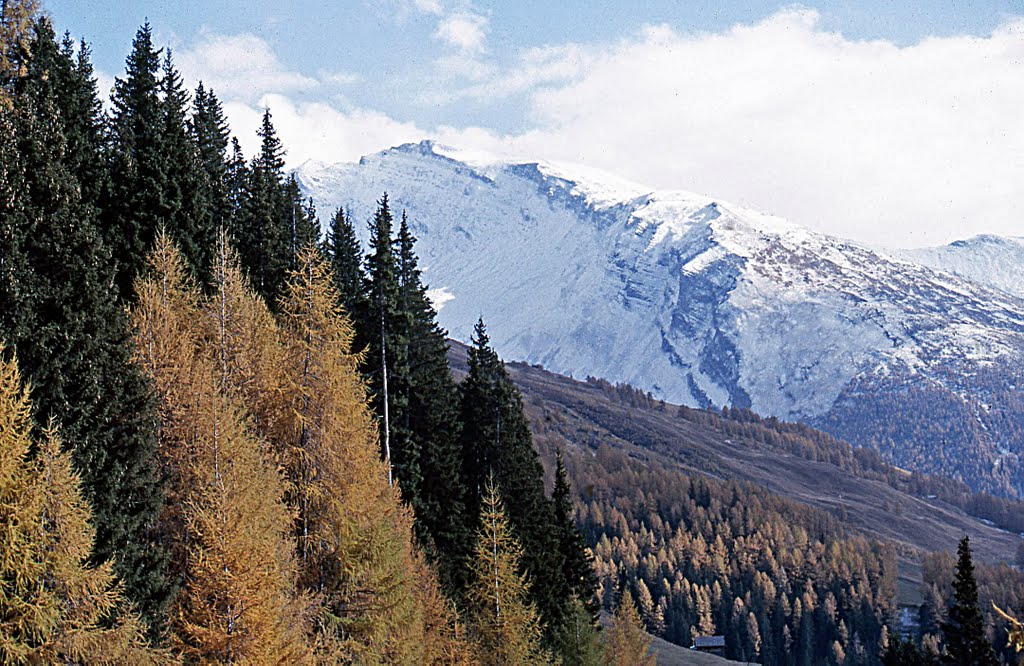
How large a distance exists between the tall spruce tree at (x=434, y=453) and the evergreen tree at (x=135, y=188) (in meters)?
15.7

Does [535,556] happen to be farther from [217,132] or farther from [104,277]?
[104,277]

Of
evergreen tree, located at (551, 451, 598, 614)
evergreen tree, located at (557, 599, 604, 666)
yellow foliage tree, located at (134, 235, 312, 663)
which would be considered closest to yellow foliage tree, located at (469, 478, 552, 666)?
evergreen tree, located at (557, 599, 604, 666)

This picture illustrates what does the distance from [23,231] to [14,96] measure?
8.01m

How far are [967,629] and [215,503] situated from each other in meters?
53.7

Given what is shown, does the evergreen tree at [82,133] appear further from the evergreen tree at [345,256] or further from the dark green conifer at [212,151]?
the evergreen tree at [345,256]

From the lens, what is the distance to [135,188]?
137 ft

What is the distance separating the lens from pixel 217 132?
66750 millimetres

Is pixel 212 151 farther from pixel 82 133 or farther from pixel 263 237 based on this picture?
pixel 82 133

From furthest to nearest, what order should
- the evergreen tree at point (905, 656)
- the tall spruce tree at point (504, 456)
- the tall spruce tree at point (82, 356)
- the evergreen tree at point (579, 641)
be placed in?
the evergreen tree at point (905, 656), the evergreen tree at point (579, 641), the tall spruce tree at point (504, 456), the tall spruce tree at point (82, 356)

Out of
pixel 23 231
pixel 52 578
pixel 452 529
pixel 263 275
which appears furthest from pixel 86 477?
pixel 452 529

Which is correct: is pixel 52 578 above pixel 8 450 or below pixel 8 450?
below

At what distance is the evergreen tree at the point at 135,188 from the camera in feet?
127

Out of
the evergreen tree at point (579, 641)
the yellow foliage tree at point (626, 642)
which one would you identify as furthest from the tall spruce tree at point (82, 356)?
the yellow foliage tree at point (626, 642)

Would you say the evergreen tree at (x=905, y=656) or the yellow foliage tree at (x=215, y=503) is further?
the evergreen tree at (x=905, y=656)
